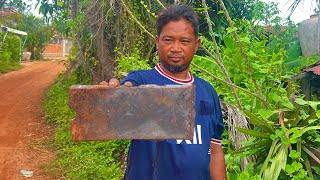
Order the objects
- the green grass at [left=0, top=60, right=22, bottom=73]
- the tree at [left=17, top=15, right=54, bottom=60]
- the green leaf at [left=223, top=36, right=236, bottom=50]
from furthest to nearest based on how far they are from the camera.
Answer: the tree at [left=17, top=15, right=54, bottom=60]
the green grass at [left=0, top=60, right=22, bottom=73]
the green leaf at [left=223, top=36, right=236, bottom=50]

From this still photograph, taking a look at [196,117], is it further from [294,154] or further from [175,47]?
[294,154]

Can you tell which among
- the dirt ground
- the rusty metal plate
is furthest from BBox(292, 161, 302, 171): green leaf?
the dirt ground

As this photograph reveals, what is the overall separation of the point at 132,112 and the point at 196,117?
0.48 m

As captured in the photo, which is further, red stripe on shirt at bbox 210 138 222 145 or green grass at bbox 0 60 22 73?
green grass at bbox 0 60 22 73

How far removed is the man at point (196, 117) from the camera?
1846 millimetres

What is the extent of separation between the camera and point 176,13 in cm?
197

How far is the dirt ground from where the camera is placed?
5893mm

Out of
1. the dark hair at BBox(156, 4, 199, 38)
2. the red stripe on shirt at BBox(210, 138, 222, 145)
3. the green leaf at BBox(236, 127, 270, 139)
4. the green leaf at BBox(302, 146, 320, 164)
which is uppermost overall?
the dark hair at BBox(156, 4, 199, 38)

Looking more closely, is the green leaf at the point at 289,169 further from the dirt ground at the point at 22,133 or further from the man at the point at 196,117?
the dirt ground at the point at 22,133

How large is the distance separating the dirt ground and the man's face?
3.96 metres

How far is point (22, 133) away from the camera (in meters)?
7.82

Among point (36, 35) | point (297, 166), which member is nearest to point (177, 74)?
point (297, 166)

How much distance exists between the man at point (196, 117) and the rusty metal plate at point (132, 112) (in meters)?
0.27

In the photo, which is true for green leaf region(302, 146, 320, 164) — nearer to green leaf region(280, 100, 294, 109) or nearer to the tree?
green leaf region(280, 100, 294, 109)
